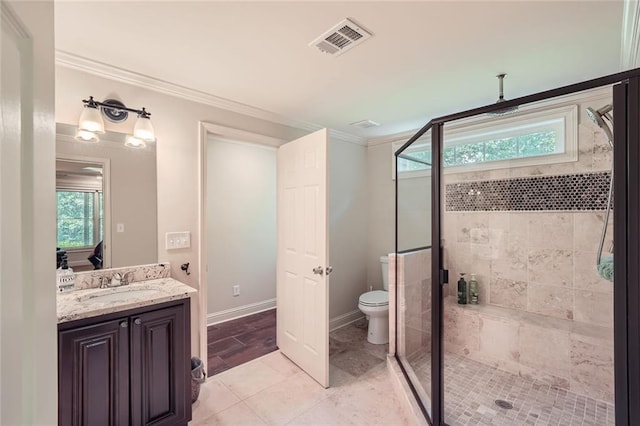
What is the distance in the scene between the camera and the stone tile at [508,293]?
2648 mm

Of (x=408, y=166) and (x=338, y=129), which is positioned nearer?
(x=408, y=166)

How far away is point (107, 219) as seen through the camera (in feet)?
6.77

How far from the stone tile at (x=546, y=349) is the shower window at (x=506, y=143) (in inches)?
55.7

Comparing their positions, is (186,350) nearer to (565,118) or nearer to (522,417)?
(522,417)

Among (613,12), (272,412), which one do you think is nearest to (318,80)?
(613,12)

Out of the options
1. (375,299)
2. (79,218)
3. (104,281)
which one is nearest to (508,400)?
(375,299)

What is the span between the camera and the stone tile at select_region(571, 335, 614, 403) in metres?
2.00

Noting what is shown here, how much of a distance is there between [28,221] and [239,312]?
364 cm

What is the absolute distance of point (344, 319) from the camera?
11.8 ft

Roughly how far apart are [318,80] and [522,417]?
273 cm

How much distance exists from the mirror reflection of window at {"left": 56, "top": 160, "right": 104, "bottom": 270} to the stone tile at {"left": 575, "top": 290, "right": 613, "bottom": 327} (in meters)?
3.63

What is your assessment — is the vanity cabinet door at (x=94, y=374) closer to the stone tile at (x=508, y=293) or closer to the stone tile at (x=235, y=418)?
the stone tile at (x=235, y=418)

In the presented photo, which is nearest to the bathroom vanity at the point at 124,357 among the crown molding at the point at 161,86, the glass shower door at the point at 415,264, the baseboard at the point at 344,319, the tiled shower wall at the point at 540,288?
the crown molding at the point at 161,86

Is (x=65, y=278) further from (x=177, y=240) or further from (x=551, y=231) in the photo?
(x=551, y=231)
